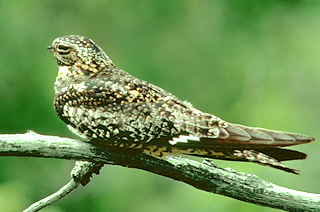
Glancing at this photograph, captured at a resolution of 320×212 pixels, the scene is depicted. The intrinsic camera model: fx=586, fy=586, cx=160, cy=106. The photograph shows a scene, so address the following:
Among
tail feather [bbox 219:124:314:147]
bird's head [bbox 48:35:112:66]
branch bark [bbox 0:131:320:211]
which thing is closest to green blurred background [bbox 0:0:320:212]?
bird's head [bbox 48:35:112:66]

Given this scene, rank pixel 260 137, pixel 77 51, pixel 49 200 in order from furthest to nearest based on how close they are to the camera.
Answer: pixel 77 51 < pixel 49 200 < pixel 260 137

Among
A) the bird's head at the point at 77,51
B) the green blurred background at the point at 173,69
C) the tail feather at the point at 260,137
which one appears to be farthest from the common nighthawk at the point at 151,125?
the green blurred background at the point at 173,69

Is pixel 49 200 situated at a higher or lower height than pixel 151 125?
lower

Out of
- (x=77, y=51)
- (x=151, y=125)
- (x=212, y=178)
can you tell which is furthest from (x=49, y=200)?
(x=77, y=51)

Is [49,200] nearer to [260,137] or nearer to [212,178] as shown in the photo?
[212,178]

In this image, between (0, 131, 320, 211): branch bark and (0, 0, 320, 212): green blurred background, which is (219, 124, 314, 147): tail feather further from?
(0, 0, 320, 212): green blurred background

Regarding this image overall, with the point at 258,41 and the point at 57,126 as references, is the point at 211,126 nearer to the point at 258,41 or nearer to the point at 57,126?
the point at 57,126

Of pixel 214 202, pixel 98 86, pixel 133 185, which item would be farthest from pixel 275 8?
pixel 98 86
